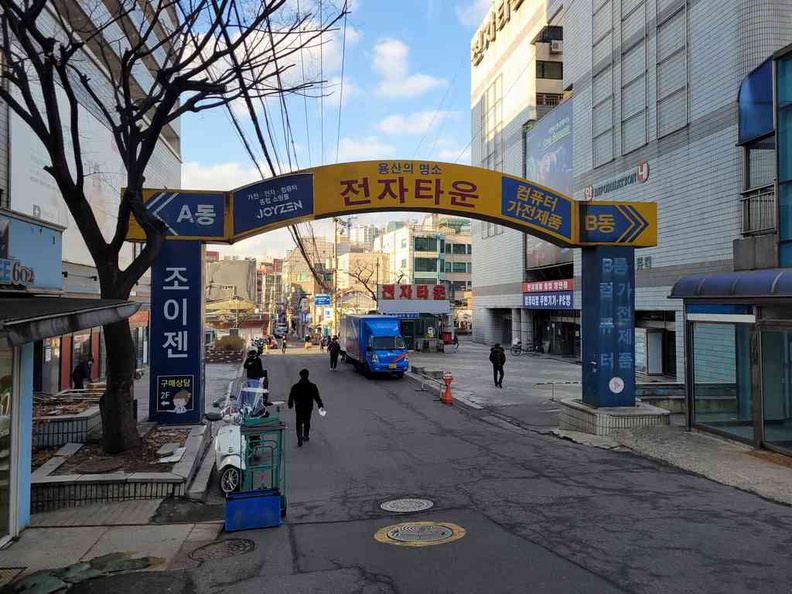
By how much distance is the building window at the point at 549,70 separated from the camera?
42406mm

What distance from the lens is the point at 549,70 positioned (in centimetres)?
4275

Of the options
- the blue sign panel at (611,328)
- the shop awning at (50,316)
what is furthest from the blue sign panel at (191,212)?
the blue sign panel at (611,328)

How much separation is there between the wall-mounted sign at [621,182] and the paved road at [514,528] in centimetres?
1728

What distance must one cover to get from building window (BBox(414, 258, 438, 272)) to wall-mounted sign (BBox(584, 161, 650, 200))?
54265 millimetres

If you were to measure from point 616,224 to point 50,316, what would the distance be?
12210 millimetres

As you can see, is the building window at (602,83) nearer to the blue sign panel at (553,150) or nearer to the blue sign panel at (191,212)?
the blue sign panel at (553,150)

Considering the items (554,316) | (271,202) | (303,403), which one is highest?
(271,202)

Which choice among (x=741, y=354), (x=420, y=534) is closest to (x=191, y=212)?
(x=420, y=534)

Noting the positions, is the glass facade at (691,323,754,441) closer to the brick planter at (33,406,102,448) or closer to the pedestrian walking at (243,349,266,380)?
the pedestrian walking at (243,349,266,380)

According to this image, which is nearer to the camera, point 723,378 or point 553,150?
Answer: point 723,378

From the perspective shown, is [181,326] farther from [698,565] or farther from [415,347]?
[415,347]

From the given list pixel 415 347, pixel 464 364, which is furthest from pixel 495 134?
pixel 464 364

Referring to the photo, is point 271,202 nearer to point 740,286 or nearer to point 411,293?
point 740,286

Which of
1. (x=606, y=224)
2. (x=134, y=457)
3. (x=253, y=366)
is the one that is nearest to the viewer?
(x=134, y=457)
